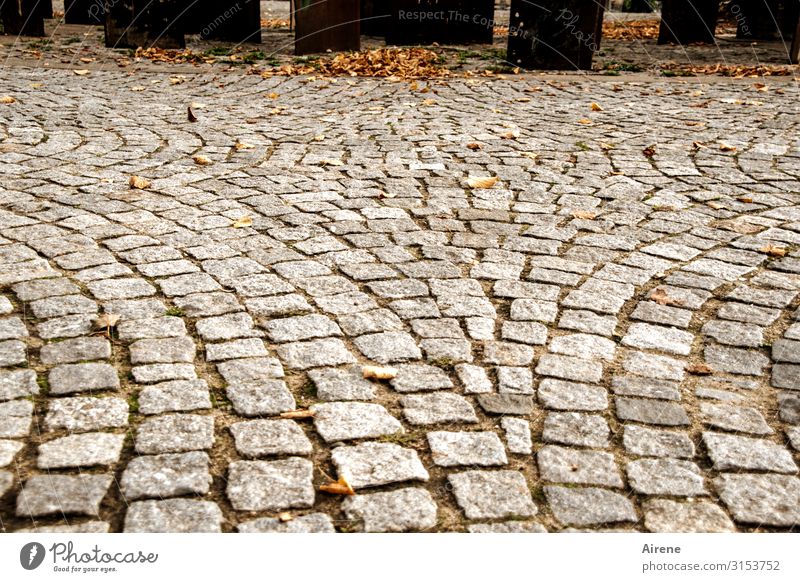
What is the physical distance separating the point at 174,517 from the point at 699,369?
1.86m

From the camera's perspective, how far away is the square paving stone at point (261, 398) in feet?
8.69

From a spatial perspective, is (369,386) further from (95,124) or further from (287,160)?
(95,124)

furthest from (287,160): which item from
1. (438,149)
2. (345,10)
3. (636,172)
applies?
(345,10)

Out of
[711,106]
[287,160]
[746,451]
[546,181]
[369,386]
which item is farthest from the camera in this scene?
[711,106]

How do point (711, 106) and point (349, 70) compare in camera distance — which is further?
point (349, 70)

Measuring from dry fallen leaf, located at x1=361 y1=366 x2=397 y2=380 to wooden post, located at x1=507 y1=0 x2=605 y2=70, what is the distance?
21.5 ft

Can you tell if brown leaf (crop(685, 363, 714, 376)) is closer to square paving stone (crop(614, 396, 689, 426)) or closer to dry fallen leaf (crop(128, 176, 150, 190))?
square paving stone (crop(614, 396, 689, 426))

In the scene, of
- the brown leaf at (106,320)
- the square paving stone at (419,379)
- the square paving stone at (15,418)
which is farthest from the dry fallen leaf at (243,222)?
the square paving stone at (15,418)

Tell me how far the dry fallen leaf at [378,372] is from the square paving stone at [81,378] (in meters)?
0.80

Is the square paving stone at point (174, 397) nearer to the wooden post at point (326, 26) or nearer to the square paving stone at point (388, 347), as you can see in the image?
the square paving stone at point (388, 347)

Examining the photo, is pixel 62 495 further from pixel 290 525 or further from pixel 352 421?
pixel 352 421

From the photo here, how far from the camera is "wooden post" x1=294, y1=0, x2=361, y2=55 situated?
9672 millimetres

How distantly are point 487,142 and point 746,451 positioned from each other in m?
3.94

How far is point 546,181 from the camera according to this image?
5.25m
